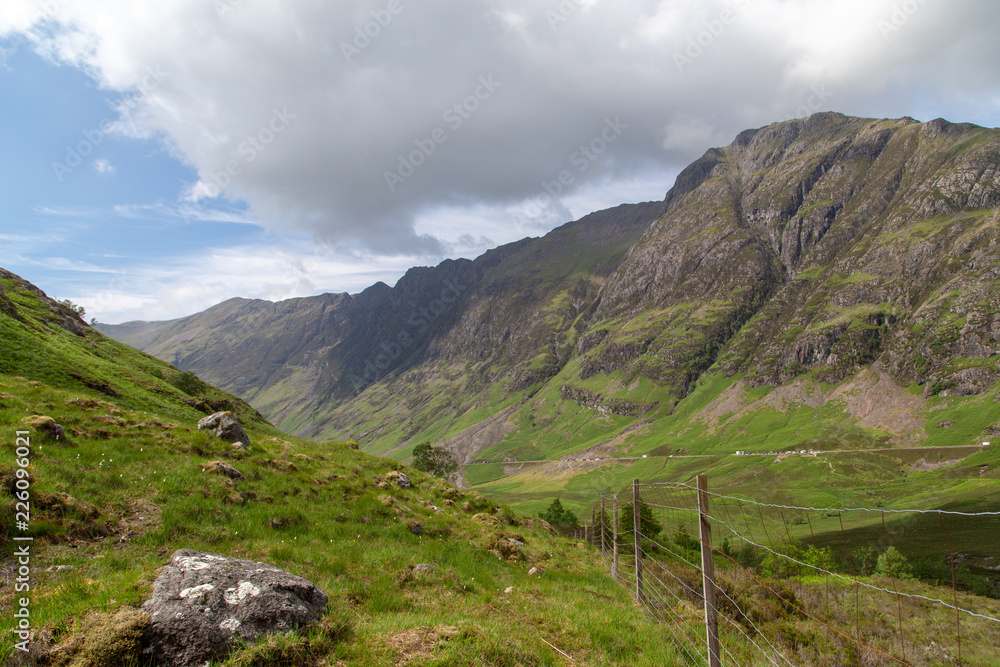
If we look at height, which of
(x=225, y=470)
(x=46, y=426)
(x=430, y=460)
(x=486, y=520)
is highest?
(x=46, y=426)

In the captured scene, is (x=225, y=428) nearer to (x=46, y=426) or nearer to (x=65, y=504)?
(x=46, y=426)

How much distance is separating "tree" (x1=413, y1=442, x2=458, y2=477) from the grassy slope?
203 ft

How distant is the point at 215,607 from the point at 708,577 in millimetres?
9758

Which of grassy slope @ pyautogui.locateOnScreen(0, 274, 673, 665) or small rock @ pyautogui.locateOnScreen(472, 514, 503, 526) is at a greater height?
grassy slope @ pyautogui.locateOnScreen(0, 274, 673, 665)

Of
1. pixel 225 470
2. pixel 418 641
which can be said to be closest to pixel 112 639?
pixel 418 641

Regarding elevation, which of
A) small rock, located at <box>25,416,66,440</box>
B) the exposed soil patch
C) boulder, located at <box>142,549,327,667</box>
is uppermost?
small rock, located at <box>25,416,66,440</box>

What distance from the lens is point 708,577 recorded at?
9961mm

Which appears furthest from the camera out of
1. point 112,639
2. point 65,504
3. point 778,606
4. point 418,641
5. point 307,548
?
point 778,606

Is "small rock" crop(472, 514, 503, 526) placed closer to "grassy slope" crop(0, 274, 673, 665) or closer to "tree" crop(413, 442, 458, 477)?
"grassy slope" crop(0, 274, 673, 665)

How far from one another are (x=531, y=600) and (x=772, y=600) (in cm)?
1110

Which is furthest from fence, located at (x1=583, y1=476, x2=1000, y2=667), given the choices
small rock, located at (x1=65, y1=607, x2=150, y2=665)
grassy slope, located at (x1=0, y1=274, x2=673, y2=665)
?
small rock, located at (x1=65, y1=607, x2=150, y2=665)

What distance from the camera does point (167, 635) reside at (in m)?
6.93

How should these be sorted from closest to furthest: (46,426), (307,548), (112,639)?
(112,639) < (307,548) < (46,426)

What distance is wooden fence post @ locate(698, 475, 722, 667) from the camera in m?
9.76
